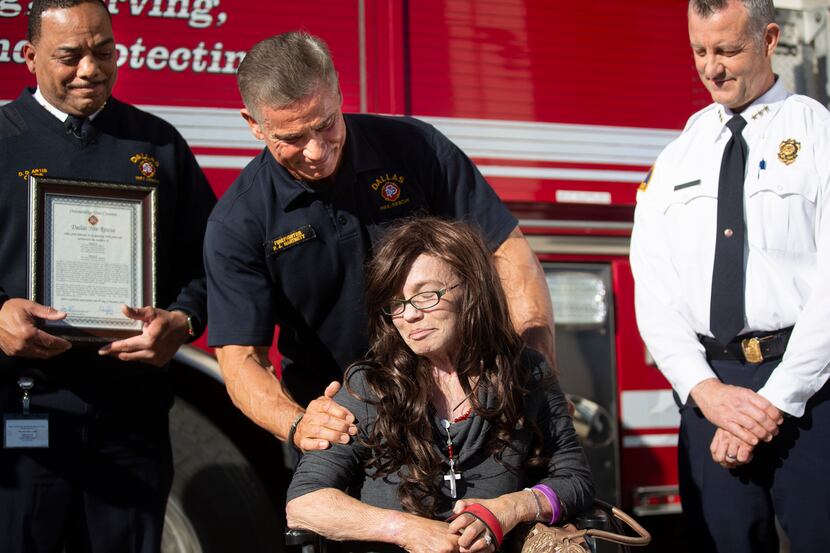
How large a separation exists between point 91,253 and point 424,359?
1075 millimetres

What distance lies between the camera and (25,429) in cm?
298

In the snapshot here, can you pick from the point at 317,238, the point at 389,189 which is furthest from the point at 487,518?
the point at 389,189

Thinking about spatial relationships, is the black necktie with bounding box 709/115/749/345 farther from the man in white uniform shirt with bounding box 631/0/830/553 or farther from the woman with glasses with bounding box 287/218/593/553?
the woman with glasses with bounding box 287/218/593/553

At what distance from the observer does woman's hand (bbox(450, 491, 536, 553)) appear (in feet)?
7.97

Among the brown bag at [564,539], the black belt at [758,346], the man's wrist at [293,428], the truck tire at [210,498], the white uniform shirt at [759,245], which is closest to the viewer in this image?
the brown bag at [564,539]

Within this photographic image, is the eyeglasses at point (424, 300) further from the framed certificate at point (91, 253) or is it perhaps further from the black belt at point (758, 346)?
the black belt at point (758, 346)

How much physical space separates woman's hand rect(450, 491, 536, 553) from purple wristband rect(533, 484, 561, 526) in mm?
50

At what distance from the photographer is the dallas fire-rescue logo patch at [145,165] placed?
10.5 feet

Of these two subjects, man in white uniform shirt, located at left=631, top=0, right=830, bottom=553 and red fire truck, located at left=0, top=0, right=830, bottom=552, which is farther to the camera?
red fire truck, located at left=0, top=0, right=830, bottom=552

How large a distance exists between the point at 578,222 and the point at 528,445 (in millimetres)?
1835

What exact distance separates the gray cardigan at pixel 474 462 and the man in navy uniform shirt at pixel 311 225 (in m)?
0.15

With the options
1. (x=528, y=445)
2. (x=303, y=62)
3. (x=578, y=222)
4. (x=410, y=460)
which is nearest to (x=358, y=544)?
(x=410, y=460)

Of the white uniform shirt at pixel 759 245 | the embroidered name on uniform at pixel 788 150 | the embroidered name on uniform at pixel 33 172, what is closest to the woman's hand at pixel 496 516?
the white uniform shirt at pixel 759 245

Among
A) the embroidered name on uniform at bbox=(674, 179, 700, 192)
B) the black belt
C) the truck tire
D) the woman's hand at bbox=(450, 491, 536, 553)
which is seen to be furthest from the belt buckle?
the truck tire
